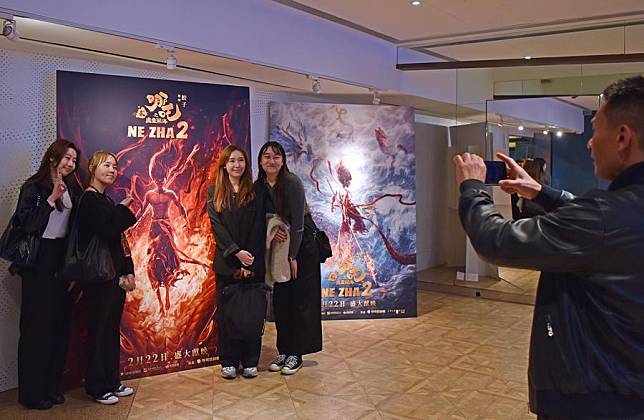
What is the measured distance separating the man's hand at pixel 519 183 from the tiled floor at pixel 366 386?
213cm

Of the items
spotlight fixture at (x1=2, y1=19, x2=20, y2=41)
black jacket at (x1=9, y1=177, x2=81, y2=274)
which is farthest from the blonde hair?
spotlight fixture at (x1=2, y1=19, x2=20, y2=41)

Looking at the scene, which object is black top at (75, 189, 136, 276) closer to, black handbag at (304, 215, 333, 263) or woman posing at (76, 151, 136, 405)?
woman posing at (76, 151, 136, 405)

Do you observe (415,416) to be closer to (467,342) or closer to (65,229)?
(467,342)

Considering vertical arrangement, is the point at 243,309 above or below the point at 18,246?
below

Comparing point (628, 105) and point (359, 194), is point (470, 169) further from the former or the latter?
point (359, 194)

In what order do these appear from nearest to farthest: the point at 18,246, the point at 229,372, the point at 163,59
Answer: the point at 18,246
the point at 229,372
the point at 163,59

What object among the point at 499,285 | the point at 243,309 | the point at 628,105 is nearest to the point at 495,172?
the point at 628,105

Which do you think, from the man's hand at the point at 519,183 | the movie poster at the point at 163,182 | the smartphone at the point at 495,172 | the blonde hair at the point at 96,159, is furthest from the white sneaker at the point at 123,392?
the man's hand at the point at 519,183

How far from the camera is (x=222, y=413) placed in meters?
3.59

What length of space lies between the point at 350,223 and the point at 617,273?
4306 millimetres

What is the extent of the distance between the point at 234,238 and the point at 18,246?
136 centimetres

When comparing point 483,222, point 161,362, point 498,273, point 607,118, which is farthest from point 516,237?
point 498,273

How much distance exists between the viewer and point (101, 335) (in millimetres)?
3752

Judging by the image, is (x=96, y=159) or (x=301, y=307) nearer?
(x=96, y=159)
